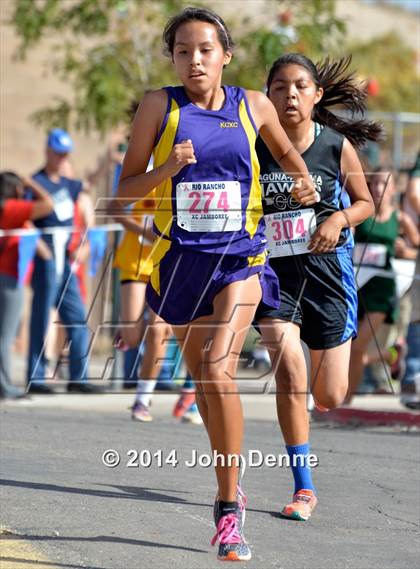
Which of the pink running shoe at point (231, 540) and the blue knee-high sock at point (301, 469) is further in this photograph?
the blue knee-high sock at point (301, 469)

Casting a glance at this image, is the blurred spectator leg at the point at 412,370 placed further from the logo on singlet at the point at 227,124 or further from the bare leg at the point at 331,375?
the logo on singlet at the point at 227,124

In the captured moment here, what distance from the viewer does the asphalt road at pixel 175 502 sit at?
18.3 feet

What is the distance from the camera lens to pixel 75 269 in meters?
12.1

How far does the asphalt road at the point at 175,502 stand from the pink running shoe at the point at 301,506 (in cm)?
6

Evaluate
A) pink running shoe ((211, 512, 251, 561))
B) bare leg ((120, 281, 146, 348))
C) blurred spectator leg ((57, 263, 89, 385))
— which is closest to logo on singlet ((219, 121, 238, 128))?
pink running shoe ((211, 512, 251, 561))

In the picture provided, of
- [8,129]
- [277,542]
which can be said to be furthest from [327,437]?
[8,129]

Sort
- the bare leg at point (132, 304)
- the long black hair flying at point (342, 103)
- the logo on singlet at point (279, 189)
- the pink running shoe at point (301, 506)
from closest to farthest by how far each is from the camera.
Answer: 1. the pink running shoe at point (301, 506)
2. the logo on singlet at point (279, 189)
3. the long black hair flying at point (342, 103)
4. the bare leg at point (132, 304)

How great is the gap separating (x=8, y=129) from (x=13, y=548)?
39.8m

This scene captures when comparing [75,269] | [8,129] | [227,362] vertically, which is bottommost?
[8,129]

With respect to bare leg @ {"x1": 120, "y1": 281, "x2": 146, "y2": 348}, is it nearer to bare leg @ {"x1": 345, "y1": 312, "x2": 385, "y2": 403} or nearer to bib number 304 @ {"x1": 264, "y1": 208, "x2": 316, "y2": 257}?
bare leg @ {"x1": 345, "y1": 312, "x2": 385, "y2": 403}

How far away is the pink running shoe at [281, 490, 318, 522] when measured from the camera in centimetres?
639

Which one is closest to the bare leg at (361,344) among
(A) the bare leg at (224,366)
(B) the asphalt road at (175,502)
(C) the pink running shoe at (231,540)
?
(B) the asphalt road at (175,502)

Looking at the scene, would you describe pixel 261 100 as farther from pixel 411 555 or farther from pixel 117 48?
pixel 117 48

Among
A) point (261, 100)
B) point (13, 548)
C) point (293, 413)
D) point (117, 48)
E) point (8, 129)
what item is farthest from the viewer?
point (8, 129)
